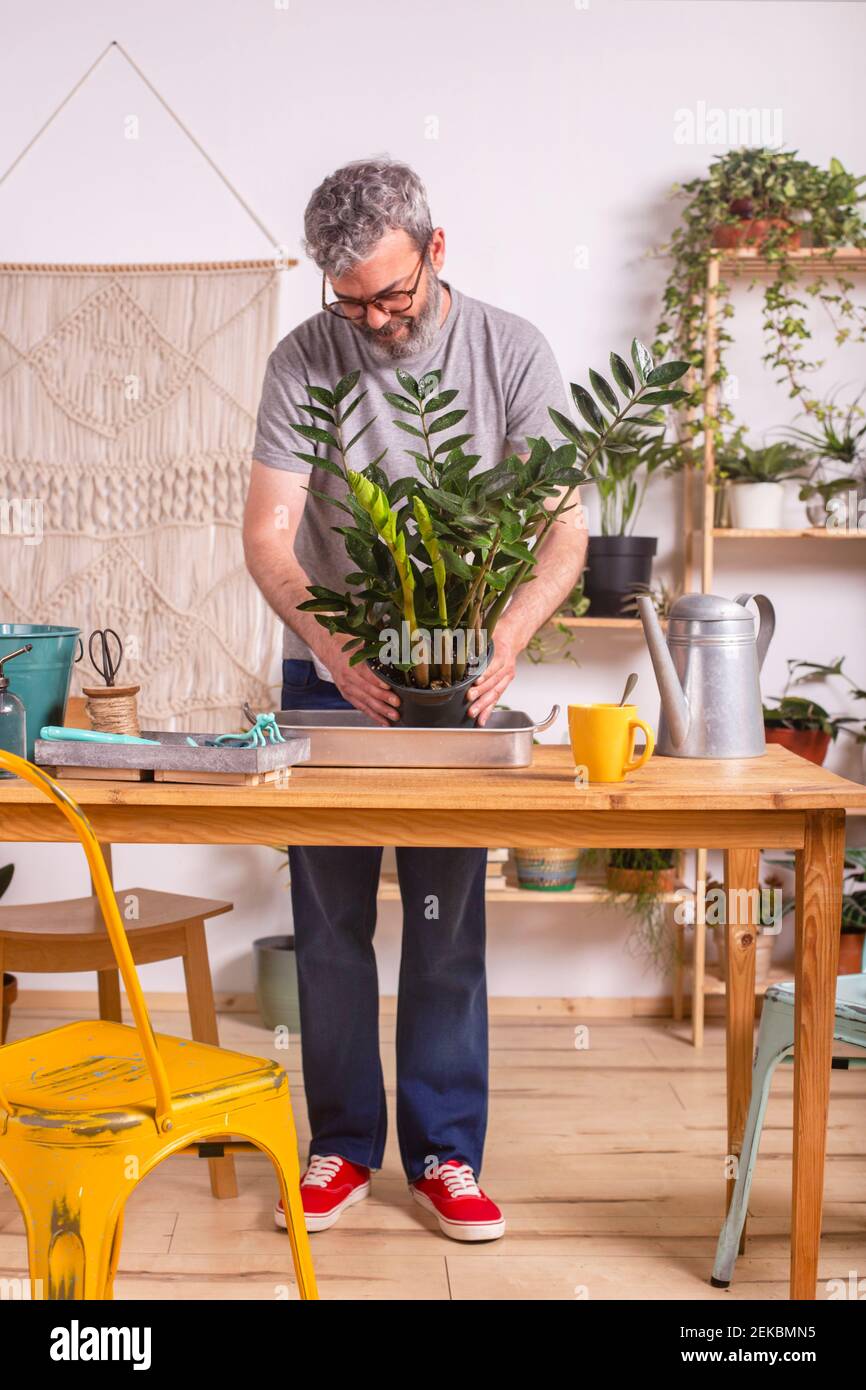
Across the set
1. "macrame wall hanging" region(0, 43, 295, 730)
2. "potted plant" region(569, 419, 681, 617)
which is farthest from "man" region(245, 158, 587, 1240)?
"macrame wall hanging" region(0, 43, 295, 730)

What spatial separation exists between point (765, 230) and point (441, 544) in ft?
6.19

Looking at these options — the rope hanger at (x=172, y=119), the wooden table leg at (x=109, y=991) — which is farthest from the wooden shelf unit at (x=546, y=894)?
the rope hanger at (x=172, y=119)

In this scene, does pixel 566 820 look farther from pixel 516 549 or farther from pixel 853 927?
pixel 853 927

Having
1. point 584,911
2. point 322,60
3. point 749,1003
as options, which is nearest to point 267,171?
point 322,60

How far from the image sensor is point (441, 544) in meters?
1.73

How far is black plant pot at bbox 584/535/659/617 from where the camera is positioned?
10.8 feet

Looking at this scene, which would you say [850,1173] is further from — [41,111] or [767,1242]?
[41,111]

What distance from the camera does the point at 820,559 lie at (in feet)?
11.5

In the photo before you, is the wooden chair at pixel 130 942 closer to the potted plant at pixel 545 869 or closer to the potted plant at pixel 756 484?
the potted plant at pixel 545 869

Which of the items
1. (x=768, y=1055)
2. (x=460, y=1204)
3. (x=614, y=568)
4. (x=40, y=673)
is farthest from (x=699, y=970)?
(x=40, y=673)

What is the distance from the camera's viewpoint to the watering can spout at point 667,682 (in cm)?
185

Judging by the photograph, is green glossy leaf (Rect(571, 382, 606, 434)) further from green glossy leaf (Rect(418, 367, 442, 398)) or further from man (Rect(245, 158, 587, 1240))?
man (Rect(245, 158, 587, 1240))

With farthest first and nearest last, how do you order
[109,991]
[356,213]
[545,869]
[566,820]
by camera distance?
[545,869] → [109,991] → [356,213] → [566,820]

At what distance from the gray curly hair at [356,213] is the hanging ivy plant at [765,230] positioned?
1.25 meters
